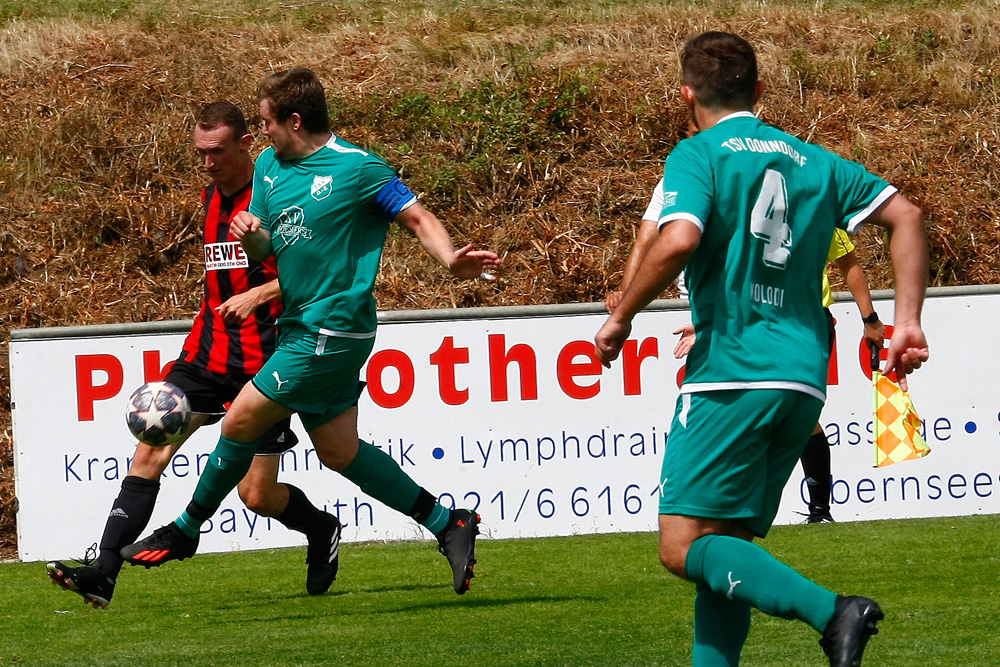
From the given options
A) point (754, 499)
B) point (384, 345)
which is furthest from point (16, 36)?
point (754, 499)

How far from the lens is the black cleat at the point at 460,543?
19.4ft

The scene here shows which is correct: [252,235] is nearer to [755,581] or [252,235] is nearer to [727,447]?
[727,447]

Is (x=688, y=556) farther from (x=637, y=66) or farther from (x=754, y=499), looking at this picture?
(x=637, y=66)

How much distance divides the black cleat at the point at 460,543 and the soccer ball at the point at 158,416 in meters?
1.24

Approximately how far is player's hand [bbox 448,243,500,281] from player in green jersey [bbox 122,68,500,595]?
A: 8.8 inches

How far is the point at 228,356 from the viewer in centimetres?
627

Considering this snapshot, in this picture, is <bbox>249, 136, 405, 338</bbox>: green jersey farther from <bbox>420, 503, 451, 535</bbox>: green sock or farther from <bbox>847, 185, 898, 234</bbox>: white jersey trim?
<bbox>847, 185, 898, 234</bbox>: white jersey trim

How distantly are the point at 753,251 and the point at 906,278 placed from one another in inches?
16.7

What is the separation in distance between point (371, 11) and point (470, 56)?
2.41 metres

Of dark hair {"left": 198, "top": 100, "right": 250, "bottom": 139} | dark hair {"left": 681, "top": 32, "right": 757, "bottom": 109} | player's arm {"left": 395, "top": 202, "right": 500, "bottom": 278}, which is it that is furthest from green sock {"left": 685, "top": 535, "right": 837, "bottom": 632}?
dark hair {"left": 198, "top": 100, "right": 250, "bottom": 139}

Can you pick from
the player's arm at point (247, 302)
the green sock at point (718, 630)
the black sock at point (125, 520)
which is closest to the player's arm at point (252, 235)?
the player's arm at point (247, 302)

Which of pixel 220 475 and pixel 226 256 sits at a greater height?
pixel 226 256

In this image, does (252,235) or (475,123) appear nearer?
(252,235)

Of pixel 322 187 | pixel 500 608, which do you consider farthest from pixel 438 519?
pixel 322 187
